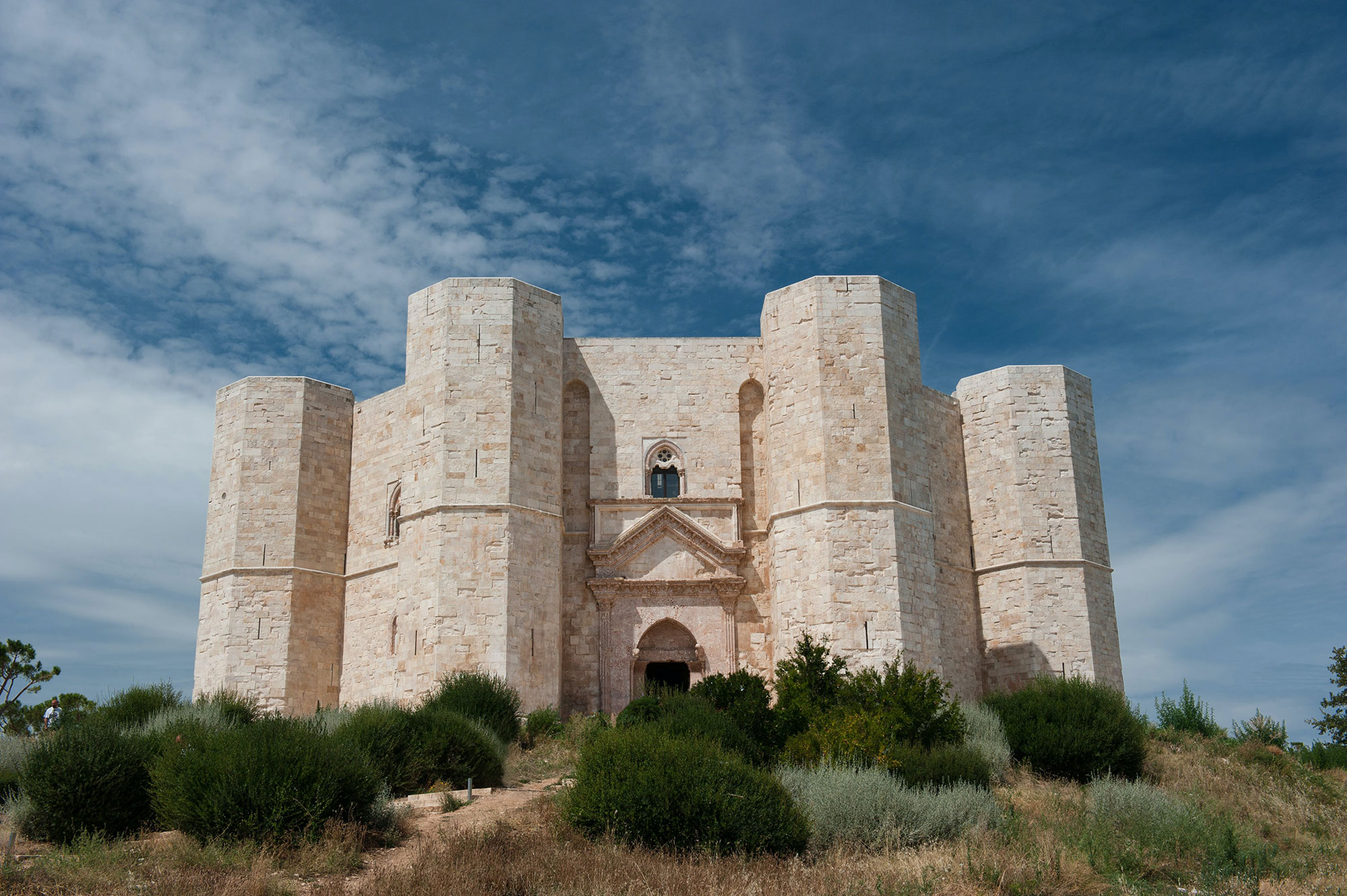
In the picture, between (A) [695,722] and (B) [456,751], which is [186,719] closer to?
(B) [456,751]

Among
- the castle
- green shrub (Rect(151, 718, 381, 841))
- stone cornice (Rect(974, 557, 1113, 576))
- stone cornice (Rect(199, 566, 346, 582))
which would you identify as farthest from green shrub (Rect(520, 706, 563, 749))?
stone cornice (Rect(974, 557, 1113, 576))

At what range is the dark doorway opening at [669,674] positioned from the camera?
19.8 meters

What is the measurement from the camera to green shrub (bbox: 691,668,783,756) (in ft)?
49.0

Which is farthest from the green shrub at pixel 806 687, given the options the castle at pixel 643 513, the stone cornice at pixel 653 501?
the stone cornice at pixel 653 501

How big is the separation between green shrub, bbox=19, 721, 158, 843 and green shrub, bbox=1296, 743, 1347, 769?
673 inches

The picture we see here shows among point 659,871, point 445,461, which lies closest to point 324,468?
point 445,461

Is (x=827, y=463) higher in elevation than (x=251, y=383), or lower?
lower

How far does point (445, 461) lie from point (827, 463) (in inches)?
249

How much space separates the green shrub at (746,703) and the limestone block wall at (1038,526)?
5897 millimetres

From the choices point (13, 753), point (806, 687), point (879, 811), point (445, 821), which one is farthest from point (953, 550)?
point (13, 753)

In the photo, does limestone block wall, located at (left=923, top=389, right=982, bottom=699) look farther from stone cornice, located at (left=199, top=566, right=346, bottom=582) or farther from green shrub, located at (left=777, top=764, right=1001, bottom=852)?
stone cornice, located at (left=199, top=566, right=346, bottom=582)

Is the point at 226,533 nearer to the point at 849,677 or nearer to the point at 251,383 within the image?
the point at 251,383

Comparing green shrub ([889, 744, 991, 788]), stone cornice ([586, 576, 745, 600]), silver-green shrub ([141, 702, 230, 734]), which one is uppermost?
stone cornice ([586, 576, 745, 600])

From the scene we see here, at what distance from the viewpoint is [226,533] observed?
21078 mm
